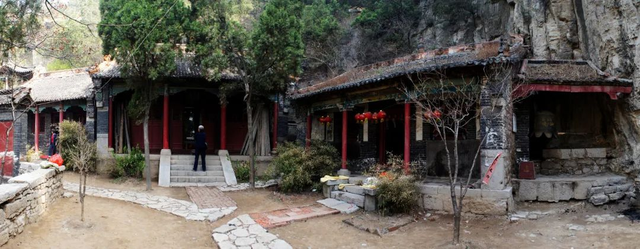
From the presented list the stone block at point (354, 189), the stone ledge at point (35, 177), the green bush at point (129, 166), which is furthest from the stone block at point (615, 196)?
the green bush at point (129, 166)

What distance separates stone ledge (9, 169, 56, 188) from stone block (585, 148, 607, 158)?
12.4 metres

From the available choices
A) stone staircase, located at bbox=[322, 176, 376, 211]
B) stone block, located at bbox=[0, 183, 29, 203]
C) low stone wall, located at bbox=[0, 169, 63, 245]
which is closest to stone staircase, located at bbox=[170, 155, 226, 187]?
stone staircase, located at bbox=[322, 176, 376, 211]

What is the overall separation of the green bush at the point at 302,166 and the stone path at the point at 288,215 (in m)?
1.33

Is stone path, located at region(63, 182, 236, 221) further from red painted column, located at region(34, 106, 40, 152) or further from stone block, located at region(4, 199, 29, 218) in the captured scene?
red painted column, located at region(34, 106, 40, 152)

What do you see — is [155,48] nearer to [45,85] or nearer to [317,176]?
[317,176]

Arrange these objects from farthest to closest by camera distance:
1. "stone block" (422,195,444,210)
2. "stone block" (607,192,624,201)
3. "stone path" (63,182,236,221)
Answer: "stone block" (607,192,624,201) → "stone block" (422,195,444,210) → "stone path" (63,182,236,221)

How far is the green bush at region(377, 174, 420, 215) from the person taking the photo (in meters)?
7.57

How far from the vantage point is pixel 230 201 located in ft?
29.4

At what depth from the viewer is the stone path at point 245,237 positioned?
6125mm

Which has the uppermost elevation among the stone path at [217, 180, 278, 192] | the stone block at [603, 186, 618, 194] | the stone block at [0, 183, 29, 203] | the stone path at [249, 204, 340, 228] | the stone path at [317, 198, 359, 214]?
the stone block at [0, 183, 29, 203]

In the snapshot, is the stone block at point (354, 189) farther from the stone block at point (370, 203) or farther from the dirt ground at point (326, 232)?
the dirt ground at point (326, 232)

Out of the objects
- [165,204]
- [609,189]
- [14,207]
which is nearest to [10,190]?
[14,207]

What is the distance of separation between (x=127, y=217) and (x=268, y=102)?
8.00m

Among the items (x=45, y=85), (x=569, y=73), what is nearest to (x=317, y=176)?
(x=569, y=73)
